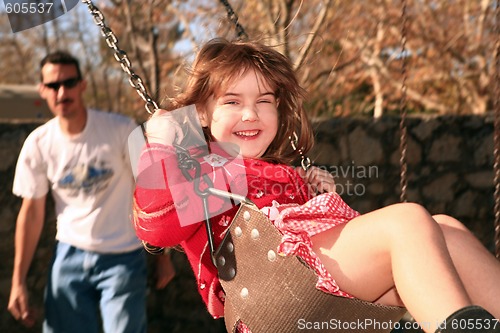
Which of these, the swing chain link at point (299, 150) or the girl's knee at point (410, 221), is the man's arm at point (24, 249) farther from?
the girl's knee at point (410, 221)

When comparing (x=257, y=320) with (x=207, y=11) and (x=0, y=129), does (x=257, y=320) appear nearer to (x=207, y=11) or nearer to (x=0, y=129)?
(x=0, y=129)

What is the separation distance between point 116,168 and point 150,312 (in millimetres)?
1566

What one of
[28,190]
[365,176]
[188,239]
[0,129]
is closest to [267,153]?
[188,239]

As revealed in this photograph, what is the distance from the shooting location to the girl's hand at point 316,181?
102 inches

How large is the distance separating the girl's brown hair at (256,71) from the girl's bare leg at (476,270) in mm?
695

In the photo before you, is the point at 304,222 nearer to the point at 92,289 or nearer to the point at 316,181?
the point at 316,181

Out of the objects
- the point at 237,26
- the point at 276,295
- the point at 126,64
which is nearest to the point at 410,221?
the point at 276,295

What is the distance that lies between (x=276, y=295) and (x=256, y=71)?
0.75 metres

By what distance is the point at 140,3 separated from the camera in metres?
7.73

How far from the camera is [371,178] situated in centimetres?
547

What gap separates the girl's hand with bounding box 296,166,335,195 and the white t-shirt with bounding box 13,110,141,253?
1.35 meters

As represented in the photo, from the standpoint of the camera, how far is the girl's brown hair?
2.50 m

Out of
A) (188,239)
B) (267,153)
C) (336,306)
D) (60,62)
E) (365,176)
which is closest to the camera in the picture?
(336,306)

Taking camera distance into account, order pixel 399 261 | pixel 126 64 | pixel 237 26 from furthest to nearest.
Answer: pixel 237 26, pixel 126 64, pixel 399 261
